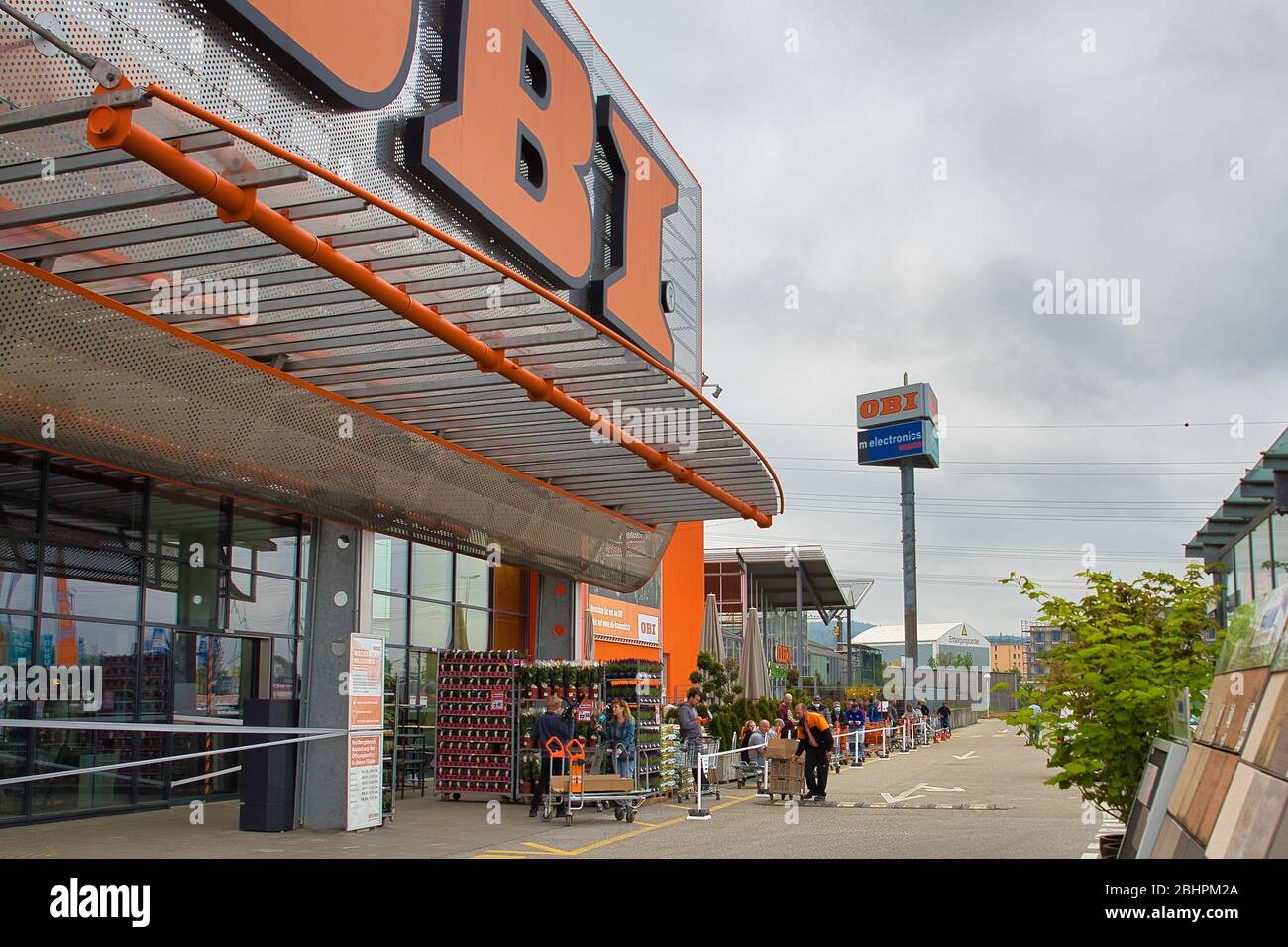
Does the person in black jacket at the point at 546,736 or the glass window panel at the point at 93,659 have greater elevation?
the glass window panel at the point at 93,659

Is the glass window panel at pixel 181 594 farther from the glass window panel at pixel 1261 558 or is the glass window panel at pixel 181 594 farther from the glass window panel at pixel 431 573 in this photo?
the glass window panel at pixel 1261 558

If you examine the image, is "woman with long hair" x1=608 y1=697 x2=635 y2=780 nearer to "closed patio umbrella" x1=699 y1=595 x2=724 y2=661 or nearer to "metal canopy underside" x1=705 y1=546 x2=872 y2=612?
"closed patio umbrella" x1=699 y1=595 x2=724 y2=661

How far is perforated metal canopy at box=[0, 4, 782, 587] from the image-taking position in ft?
28.8

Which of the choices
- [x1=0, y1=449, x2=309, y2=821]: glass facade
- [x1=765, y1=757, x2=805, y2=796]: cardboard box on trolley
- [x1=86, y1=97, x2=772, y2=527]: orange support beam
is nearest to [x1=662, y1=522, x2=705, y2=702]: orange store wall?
[x1=765, y1=757, x2=805, y2=796]: cardboard box on trolley

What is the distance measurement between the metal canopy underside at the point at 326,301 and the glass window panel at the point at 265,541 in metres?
2.55

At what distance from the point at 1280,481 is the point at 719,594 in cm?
3663

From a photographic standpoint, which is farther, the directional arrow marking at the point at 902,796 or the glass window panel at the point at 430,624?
the glass window panel at the point at 430,624

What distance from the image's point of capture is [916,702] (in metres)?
53.9

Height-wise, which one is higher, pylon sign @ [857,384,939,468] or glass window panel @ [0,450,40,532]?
pylon sign @ [857,384,939,468]

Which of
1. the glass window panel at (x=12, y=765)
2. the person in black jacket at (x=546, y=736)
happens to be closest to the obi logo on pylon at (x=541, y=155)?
the person in black jacket at (x=546, y=736)

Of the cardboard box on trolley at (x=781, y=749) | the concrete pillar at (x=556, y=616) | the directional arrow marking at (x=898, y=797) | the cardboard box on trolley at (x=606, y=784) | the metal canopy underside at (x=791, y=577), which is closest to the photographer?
the cardboard box on trolley at (x=606, y=784)

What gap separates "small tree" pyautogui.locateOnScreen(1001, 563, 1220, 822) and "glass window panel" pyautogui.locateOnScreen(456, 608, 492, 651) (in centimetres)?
1370

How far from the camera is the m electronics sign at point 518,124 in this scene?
54.3 feet
